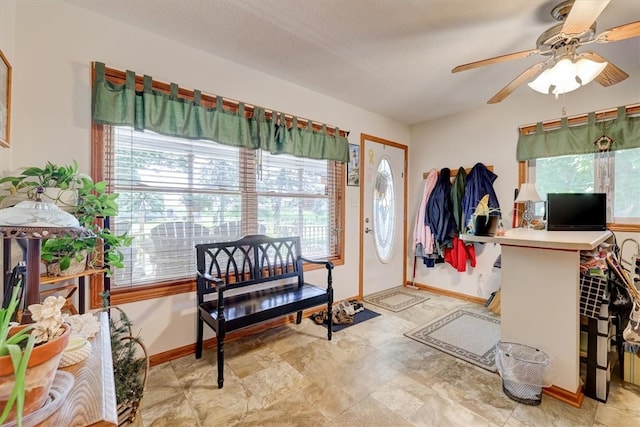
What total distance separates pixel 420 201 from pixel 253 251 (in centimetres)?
260

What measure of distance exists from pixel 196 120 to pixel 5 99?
1.00 metres

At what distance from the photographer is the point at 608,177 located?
2623 mm

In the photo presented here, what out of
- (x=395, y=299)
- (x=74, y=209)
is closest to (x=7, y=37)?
(x=74, y=209)

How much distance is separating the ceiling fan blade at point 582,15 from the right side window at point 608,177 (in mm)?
1903

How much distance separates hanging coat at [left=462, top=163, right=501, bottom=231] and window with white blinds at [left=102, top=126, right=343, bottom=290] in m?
1.93

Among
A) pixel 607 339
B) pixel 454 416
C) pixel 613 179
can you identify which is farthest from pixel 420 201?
pixel 454 416

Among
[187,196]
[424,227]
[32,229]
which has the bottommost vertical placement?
[424,227]

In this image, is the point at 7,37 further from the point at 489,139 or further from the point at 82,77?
the point at 489,139

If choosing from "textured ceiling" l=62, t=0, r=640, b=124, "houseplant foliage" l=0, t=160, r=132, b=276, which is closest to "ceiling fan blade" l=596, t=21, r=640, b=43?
"textured ceiling" l=62, t=0, r=640, b=124

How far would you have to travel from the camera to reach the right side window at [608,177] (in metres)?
2.53

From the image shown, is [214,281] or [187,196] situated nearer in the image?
[214,281]

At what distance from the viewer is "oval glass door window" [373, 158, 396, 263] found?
149 inches

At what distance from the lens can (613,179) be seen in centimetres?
261

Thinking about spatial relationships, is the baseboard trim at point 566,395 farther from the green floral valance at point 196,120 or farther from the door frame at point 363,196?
the green floral valance at point 196,120
